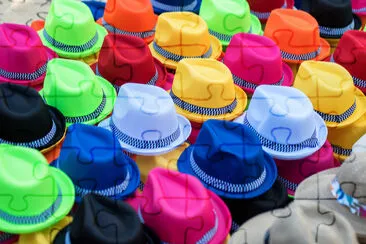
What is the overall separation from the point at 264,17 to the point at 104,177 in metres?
1.37

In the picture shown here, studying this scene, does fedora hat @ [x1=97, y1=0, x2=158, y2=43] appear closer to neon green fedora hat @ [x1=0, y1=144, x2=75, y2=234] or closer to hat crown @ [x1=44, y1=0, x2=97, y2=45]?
hat crown @ [x1=44, y1=0, x2=97, y2=45]

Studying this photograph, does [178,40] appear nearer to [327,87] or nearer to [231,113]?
[231,113]

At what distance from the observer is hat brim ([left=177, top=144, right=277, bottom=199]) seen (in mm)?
1604

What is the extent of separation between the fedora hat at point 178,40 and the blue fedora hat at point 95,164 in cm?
62

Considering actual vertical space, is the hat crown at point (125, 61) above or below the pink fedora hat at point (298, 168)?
above

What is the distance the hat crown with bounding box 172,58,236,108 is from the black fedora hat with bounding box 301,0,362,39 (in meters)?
0.75

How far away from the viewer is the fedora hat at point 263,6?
2.56 m

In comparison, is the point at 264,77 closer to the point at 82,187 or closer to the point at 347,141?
the point at 347,141

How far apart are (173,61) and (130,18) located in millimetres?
241

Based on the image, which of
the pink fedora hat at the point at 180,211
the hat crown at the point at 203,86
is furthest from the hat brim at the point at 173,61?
the pink fedora hat at the point at 180,211

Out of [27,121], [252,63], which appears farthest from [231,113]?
[27,121]

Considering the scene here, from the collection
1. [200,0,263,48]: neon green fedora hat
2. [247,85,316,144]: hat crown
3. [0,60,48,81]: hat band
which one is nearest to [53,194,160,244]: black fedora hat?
[247,85,316,144]: hat crown

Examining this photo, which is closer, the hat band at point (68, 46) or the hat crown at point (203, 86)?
the hat crown at point (203, 86)

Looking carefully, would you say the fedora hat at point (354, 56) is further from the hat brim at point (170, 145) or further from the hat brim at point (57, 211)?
the hat brim at point (57, 211)
